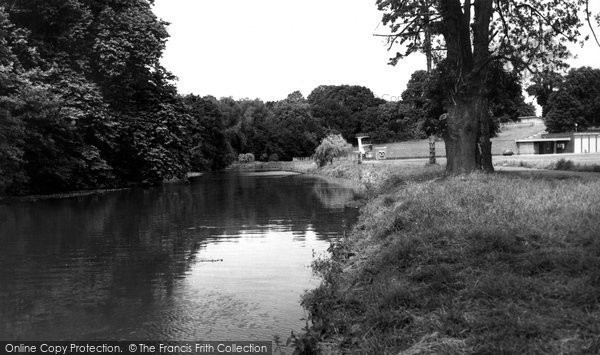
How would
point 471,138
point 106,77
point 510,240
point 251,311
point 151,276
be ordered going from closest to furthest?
point 510,240, point 251,311, point 151,276, point 471,138, point 106,77

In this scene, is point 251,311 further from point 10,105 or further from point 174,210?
point 10,105

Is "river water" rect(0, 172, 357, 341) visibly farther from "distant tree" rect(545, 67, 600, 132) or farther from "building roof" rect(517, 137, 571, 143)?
"distant tree" rect(545, 67, 600, 132)

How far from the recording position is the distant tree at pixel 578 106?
268 feet

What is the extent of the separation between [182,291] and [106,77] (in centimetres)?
2949

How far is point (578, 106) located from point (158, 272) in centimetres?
8621

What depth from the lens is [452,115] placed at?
1878cm

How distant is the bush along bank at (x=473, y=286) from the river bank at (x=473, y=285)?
13mm

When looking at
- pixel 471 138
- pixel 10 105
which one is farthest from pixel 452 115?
pixel 10 105

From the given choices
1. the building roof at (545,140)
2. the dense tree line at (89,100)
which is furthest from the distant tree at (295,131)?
the dense tree line at (89,100)

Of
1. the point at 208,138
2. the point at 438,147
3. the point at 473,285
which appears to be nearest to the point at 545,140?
the point at 438,147

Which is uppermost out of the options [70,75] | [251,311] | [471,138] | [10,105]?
[70,75]

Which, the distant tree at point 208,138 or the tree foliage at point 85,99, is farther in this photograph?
the distant tree at point 208,138

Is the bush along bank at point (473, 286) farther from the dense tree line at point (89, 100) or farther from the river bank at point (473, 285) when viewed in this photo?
the dense tree line at point (89, 100)

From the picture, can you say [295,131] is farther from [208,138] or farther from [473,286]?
[473,286]
